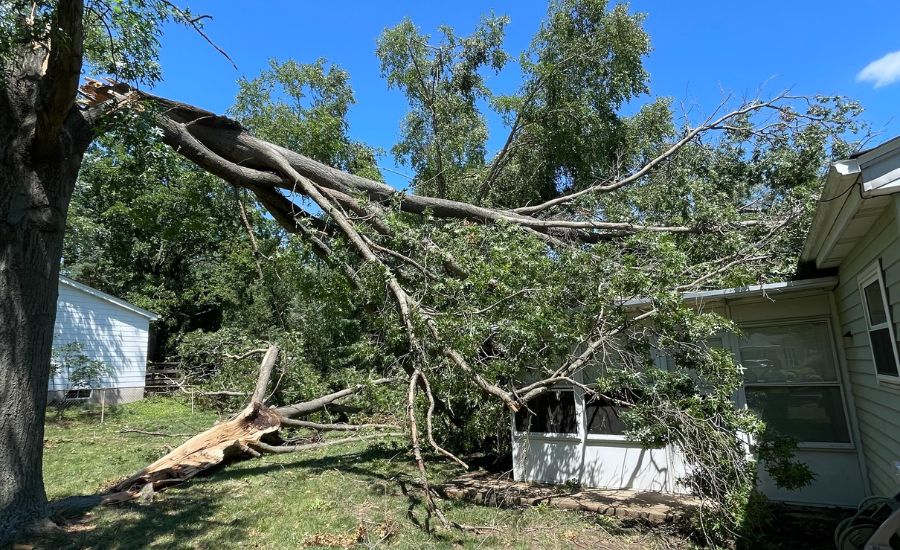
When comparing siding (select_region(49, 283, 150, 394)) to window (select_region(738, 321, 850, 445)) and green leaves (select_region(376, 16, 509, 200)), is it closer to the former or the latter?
green leaves (select_region(376, 16, 509, 200))

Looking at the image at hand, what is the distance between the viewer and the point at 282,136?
16.2m

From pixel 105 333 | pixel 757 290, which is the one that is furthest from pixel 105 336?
pixel 757 290

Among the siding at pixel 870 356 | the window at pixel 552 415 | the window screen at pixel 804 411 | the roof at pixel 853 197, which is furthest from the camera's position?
the window at pixel 552 415

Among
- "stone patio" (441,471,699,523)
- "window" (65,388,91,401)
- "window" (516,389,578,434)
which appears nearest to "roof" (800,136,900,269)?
"stone patio" (441,471,699,523)

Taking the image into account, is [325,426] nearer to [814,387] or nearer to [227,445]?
[227,445]

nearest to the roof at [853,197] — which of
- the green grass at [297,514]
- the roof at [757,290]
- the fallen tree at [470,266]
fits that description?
the roof at [757,290]

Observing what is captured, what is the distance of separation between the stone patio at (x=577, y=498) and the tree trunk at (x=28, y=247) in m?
4.58

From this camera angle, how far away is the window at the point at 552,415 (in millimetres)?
7371

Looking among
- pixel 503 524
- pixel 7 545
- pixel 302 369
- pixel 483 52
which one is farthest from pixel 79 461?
pixel 483 52

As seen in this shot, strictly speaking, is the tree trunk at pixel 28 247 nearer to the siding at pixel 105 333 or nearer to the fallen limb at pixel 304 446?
the fallen limb at pixel 304 446

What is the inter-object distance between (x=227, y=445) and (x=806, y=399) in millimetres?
8303

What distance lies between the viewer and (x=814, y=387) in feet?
20.9

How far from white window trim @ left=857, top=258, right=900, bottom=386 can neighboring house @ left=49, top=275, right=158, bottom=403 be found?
18.2m

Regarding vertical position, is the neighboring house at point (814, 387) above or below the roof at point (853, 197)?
below
